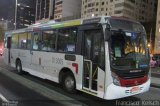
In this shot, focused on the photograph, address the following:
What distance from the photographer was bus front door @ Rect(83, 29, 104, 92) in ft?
30.0

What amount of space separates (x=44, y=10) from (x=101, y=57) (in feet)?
492

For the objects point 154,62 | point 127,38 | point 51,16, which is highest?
point 51,16

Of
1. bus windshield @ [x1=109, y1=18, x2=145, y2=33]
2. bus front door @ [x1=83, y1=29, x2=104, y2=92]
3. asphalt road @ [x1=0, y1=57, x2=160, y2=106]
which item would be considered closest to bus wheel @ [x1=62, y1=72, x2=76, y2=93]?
asphalt road @ [x1=0, y1=57, x2=160, y2=106]

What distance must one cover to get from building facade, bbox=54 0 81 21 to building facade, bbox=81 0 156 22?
1271 cm

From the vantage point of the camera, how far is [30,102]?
8914mm

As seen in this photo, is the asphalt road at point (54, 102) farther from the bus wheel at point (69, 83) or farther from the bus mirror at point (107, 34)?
the bus mirror at point (107, 34)

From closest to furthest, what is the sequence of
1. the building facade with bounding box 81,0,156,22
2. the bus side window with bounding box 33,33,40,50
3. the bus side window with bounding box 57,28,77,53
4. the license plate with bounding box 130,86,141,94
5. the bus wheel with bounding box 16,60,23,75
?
the license plate with bounding box 130,86,141,94, the bus side window with bounding box 57,28,77,53, the bus side window with bounding box 33,33,40,50, the bus wheel with bounding box 16,60,23,75, the building facade with bounding box 81,0,156,22

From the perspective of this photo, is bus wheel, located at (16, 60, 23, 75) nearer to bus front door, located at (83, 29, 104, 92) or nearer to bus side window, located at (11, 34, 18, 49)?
bus side window, located at (11, 34, 18, 49)

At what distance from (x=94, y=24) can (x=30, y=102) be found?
3.28 m

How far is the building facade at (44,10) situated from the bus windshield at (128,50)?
13505cm

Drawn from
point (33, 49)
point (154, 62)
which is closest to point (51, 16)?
point (154, 62)

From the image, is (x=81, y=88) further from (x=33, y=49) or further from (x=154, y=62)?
(x=154, y=62)

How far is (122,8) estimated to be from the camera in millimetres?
102438

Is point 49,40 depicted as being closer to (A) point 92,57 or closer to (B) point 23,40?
(A) point 92,57
